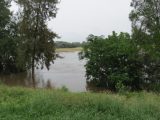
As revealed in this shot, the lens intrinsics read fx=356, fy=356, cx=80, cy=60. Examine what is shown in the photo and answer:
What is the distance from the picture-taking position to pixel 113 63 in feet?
116

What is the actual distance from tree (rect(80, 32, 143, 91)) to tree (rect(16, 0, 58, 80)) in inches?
169

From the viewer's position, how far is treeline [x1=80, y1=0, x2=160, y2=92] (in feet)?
102

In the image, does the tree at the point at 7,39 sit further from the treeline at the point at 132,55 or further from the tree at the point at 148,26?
the tree at the point at 148,26

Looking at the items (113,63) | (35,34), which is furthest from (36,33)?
(113,63)

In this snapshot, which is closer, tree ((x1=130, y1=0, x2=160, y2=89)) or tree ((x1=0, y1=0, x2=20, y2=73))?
tree ((x1=130, y1=0, x2=160, y2=89))

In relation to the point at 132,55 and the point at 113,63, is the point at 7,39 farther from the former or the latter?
the point at 132,55

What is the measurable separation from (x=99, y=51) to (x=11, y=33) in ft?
47.0

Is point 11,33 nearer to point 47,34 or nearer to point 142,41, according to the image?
point 47,34

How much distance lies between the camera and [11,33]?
149 ft

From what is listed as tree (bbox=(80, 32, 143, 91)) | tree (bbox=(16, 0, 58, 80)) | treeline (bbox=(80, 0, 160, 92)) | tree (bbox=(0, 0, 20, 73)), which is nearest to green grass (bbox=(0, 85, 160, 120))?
treeline (bbox=(80, 0, 160, 92))

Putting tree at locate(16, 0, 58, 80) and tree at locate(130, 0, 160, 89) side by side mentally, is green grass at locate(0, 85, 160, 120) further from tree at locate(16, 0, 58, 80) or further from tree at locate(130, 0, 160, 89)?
tree at locate(16, 0, 58, 80)

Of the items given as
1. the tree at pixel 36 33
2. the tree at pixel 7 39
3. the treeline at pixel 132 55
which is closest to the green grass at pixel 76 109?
the treeline at pixel 132 55

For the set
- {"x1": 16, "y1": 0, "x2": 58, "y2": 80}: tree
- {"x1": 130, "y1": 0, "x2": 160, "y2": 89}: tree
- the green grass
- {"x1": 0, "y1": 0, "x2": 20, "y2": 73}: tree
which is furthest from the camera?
{"x1": 0, "y1": 0, "x2": 20, "y2": 73}: tree

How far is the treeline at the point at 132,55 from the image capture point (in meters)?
A: 31.1
